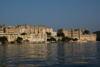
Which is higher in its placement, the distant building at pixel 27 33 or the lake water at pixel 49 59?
the distant building at pixel 27 33

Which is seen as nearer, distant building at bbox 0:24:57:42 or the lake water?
the lake water

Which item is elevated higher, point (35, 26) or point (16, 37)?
point (35, 26)

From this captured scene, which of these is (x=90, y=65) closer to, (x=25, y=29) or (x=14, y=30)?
(x=14, y=30)

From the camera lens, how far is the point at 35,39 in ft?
335

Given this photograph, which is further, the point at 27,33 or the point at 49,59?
the point at 27,33

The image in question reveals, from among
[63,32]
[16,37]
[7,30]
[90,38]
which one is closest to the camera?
[16,37]

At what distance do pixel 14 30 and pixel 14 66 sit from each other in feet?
331

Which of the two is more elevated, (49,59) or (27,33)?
(27,33)

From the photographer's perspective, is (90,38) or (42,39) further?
(90,38)

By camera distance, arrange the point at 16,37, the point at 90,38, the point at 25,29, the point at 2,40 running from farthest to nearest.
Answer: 1. the point at 90,38
2. the point at 25,29
3. the point at 16,37
4. the point at 2,40

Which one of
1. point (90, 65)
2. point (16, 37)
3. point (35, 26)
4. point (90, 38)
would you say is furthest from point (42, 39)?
point (90, 65)

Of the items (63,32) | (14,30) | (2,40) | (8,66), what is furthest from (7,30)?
(8,66)

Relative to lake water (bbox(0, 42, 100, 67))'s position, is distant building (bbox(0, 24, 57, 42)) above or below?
above

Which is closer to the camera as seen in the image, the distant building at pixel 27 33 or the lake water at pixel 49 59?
the lake water at pixel 49 59
